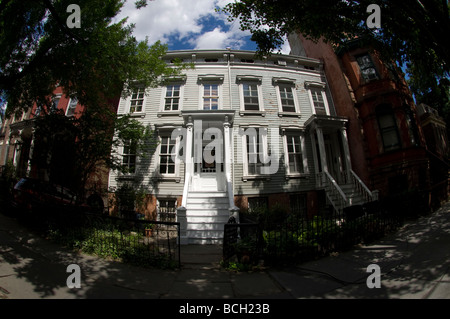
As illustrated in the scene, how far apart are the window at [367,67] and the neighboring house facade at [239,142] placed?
2442 millimetres

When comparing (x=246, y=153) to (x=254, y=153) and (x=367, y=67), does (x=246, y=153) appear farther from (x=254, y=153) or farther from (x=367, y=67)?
(x=367, y=67)

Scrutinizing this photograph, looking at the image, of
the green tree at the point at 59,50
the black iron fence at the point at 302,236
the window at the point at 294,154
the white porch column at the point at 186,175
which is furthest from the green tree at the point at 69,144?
the window at the point at 294,154

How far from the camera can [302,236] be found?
4.81m

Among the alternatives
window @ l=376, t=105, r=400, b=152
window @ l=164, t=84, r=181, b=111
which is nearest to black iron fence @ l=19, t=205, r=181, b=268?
window @ l=164, t=84, r=181, b=111

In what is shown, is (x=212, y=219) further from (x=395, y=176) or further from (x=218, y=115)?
(x=395, y=176)

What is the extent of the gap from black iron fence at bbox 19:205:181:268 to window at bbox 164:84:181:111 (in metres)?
7.73

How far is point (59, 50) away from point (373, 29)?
1149cm

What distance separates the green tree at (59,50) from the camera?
6059mm

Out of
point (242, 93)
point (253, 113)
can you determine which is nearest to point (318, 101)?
point (253, 113)

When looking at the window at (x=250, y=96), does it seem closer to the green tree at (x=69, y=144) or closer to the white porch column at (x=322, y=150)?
the white porch column at (x=322, y=150)

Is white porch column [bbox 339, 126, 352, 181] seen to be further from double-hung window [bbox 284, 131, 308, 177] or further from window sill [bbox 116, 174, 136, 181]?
window sill [bbox 116, 174, 136, 181]

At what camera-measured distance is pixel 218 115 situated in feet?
32.4

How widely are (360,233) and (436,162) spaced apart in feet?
30.3
